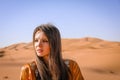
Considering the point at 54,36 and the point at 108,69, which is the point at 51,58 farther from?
the point at 108,69

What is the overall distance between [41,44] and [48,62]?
232 millimetres

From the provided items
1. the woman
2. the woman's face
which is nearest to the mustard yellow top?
the woman

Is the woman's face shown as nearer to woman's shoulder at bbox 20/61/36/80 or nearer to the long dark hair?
the long dark hair

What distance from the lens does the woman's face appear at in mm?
3338

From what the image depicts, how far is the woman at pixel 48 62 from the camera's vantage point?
3297mm

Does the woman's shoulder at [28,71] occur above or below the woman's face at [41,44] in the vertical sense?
below

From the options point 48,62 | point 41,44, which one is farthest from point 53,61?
point 41,44

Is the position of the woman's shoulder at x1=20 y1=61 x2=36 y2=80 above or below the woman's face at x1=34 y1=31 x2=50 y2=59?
below

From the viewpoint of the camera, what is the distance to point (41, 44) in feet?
11.0

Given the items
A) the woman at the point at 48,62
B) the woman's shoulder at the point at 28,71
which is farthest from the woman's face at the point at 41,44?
the woman's shoulder at the point at 28,71

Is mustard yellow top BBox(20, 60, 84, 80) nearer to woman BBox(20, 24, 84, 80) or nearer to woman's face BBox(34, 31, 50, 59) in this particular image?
woman BBox(20, 24, 84, 80)

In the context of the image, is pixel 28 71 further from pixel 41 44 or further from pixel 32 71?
pixel 41 44

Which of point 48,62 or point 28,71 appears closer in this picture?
point 28,71

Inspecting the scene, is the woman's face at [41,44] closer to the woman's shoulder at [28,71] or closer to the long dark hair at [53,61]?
the long dark hair at [53,61]
